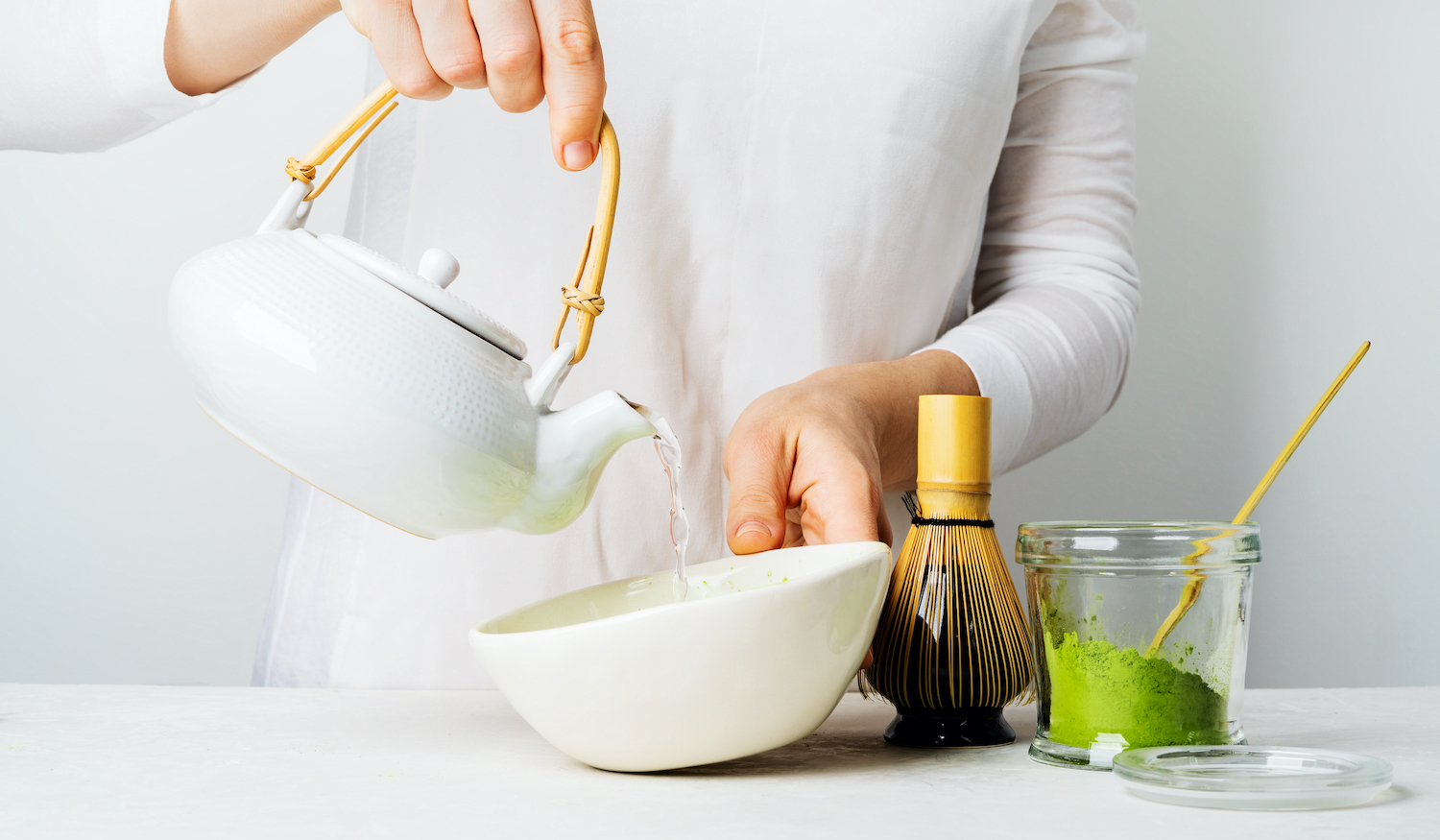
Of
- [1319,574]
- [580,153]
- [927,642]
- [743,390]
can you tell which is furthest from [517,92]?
[1319,574]

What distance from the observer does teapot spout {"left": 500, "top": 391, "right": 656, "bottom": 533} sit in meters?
0.51

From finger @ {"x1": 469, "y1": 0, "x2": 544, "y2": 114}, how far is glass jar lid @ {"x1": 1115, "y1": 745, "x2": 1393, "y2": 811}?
0.43 metres

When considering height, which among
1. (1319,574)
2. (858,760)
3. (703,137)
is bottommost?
(858,760)

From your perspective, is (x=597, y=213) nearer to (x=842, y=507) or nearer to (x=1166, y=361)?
(x=842, y=507)

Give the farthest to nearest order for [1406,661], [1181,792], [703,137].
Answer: [1406,661], [703,137], [1181,792]

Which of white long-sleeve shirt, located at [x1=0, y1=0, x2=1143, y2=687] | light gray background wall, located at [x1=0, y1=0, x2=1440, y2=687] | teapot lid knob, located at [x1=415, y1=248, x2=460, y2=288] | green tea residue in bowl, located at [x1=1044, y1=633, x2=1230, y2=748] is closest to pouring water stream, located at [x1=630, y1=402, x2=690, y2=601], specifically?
teapot lid knob, located at [x1=415, y1=248, x2=460, y2=288]

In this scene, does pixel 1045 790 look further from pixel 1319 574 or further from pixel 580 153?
pixel 1319 574

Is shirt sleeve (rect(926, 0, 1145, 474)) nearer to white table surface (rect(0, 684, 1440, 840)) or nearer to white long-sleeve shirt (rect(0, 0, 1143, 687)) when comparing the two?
white long-sleeve shirt (rect(0, 0, 1143, 687))

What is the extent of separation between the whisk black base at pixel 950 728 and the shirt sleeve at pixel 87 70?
2.11ft

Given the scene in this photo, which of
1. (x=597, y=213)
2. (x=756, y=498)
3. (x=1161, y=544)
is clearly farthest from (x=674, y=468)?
(x=1161, y=544)

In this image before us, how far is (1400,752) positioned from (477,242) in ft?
2.56

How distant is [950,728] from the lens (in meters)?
0.55

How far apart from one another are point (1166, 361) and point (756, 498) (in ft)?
3.31

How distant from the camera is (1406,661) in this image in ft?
4.52
